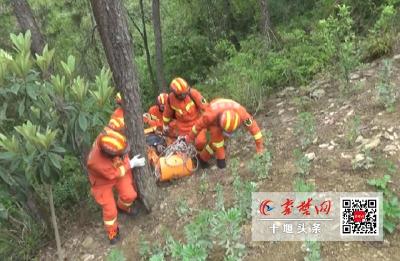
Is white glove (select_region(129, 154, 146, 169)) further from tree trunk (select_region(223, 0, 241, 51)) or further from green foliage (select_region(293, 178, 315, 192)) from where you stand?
tree trunk (select_region(223, 0, 241, 51))

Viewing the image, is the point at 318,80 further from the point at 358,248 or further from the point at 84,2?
the point at 84,2

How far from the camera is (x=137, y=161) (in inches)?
204

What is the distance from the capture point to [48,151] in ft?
14.4

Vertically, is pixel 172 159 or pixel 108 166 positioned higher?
pixel 108 166

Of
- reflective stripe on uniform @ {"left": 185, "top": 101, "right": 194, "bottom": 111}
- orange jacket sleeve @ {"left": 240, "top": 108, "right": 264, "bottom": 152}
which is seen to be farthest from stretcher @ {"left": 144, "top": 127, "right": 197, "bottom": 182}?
orange jacket sleeve @ {"left": 240, "top": 108, "right": 264, "bottom": 152}

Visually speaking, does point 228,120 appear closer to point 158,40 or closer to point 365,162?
point 365,162

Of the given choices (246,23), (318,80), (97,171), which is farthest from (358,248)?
(246,23)

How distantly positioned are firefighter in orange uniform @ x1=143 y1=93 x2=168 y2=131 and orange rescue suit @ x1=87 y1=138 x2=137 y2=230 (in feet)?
5.82

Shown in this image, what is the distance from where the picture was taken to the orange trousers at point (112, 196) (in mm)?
5316

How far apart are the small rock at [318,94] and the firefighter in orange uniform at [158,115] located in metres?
1.96

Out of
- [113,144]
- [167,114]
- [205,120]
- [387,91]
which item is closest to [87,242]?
[113,144]

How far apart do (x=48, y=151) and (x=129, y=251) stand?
4.39 ft

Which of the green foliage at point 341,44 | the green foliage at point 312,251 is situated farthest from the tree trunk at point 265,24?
the green foliage at point 312,251

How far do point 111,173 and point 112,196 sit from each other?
0.31 m
